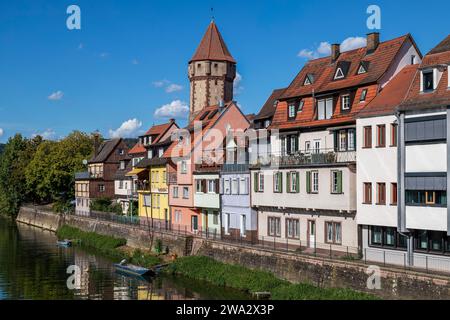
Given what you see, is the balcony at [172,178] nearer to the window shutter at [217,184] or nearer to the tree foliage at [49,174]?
the window shutter at [217,184]

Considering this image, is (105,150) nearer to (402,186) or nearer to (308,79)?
(308,79)

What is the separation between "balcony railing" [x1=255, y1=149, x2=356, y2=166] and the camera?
39.6m

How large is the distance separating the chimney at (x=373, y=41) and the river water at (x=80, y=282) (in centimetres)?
1872

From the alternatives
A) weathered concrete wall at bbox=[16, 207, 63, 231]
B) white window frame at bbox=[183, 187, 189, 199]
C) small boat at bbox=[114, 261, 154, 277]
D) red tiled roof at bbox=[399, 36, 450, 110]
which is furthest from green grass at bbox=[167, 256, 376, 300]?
weathered concrete wall at bbox=[16, 207, 63, 231]

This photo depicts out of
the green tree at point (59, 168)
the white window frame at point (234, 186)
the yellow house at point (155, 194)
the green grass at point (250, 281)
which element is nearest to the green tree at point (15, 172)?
the green tree at point (59, 168)

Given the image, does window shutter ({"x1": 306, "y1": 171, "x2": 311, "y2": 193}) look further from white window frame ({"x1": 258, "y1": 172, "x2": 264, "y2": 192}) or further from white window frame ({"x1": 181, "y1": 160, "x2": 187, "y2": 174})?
white window frame ({"x1": 181, "y1": 160, "x2": 187, "y2": 174})

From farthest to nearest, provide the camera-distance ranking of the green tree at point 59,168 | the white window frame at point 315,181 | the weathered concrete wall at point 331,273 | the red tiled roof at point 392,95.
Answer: the green tree at point 59,168 → the white window frame at point 315,181 → the red tiled roof at point 392,95 → the weathered concrete wall at point 331,273

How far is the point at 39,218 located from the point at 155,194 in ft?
116

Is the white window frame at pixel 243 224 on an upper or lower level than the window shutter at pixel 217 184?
lower

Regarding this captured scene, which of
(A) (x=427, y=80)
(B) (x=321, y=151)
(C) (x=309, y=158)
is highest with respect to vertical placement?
(A) (x=427, y=80)

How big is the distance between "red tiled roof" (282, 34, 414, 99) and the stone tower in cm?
3649

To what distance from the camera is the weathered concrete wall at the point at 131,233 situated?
51.8m

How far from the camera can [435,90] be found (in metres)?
33.4

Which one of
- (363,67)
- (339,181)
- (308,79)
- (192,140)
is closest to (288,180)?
(339,181)
